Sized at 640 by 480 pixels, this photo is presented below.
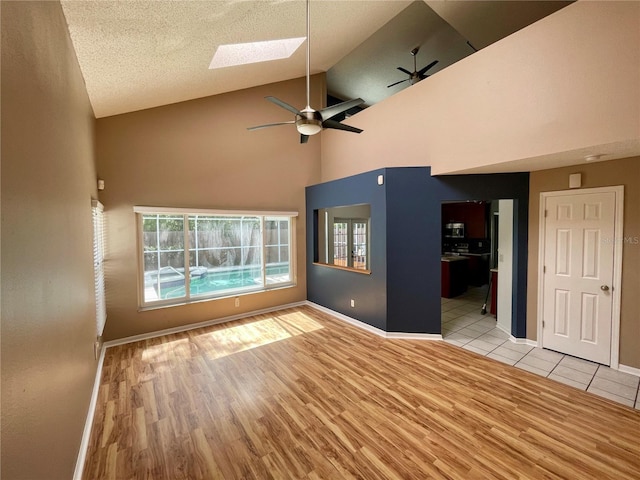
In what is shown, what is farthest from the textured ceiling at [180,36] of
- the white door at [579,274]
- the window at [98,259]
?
the white door at [579,274]

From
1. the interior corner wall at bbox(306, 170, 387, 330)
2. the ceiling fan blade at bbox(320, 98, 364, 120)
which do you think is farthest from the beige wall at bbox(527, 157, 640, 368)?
the ceiling fan blade at bbox(320, 98, 364, 120)

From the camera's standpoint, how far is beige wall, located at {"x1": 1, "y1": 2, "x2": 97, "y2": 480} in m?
0.93

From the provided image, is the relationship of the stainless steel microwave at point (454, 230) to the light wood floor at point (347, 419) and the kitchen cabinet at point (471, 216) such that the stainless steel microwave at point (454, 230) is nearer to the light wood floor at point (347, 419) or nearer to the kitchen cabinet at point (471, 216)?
the kitchen cabinet at point (471, 216)

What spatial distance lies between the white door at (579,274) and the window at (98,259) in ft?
17.6

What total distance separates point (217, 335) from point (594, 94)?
16.6 ft

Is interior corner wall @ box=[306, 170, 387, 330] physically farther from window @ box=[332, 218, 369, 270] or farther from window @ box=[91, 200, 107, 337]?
window @ box=[91, 200, 107, 337]

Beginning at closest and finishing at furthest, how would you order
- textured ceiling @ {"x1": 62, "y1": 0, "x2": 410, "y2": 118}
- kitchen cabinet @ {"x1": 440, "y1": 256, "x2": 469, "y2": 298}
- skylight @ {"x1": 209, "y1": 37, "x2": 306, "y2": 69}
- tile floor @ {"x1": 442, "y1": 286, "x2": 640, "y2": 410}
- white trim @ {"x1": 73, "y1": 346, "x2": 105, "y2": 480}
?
white trim @ {"x1": 73, "y1": 346, "x2": 105, "y2": 480} → textured ceiling @ {"x1": 62, "y1": 0, "x2": 410, "y2": 118} → tile floor @ {"x1": 442, "y1": 286, "x2": 640, "y2": 410} → skylight @ {"x1": 209, "y1": 37, "x2": 306, "y2": 69} → kitchen cabinet @ {"x1": 440, "y1": 256, "x2": 469, "y2": 298}

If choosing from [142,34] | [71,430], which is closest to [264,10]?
[142,34]

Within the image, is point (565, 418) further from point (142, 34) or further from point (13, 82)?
point (142, 34)

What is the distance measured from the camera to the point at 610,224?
9.65 ft

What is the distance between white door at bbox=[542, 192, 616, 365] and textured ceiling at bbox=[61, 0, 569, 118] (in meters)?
2.69

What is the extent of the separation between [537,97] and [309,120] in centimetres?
223

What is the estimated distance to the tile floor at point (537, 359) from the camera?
8.55ft

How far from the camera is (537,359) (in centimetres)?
319
